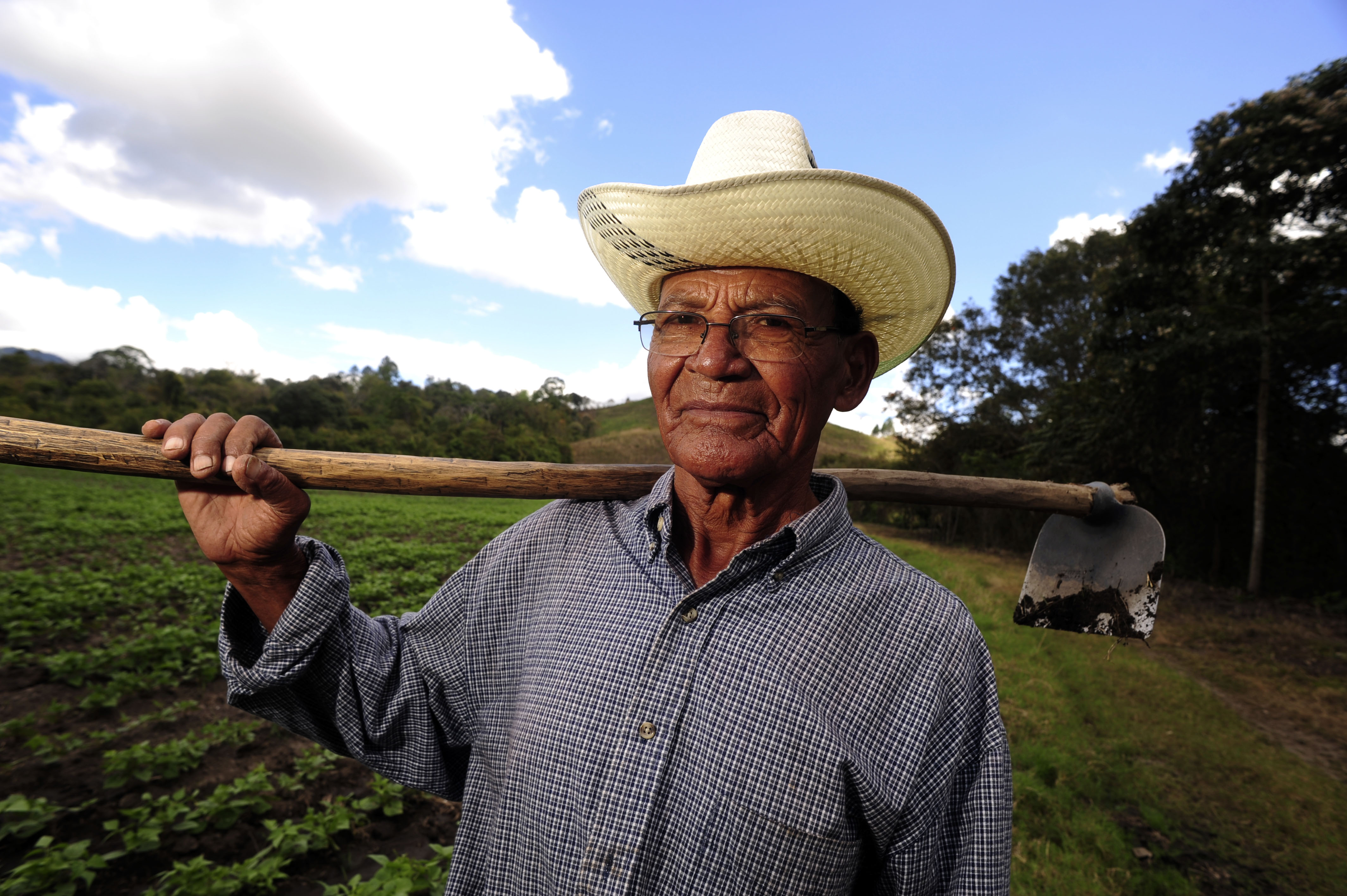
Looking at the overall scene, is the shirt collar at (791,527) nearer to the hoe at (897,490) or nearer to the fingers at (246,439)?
the hoe at (897,490)

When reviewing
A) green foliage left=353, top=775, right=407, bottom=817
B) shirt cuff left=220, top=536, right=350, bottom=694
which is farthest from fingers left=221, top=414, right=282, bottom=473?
green foliage left=353, top=775, right=407, bottom=817

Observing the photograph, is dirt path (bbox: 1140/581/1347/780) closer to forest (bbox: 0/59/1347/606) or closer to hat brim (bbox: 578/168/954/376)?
forest (bbox: 0/59/1347/606)

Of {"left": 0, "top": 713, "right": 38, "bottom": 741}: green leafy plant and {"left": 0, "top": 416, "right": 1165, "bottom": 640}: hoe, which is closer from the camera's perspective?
{"left": 0, "top": 416, "right": 1165, "bottom": 640}: hoe

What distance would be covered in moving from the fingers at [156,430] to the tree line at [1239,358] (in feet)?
50.4

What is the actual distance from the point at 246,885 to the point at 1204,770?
24.1 feet

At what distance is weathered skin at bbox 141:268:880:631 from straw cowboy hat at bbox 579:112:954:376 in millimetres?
73

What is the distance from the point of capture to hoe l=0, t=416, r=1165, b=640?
4.97ft

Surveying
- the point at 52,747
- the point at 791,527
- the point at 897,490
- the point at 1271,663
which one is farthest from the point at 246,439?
the point at 1271,663

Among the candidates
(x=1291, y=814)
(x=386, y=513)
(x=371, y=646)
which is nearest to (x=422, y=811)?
(x=371, y=646)

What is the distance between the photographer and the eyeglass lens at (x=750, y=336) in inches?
64.9

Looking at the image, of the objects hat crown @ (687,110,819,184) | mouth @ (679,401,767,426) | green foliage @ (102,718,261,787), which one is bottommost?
green foliage @ (102,718,261,787)

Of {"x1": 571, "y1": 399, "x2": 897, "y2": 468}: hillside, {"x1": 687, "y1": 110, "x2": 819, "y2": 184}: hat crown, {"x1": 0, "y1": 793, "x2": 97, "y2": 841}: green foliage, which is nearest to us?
{"x1": 687, "y1": 110, "x2": 819, "y2": 184}: hat crown

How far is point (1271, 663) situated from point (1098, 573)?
31.4ft

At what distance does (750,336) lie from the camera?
1.66m
